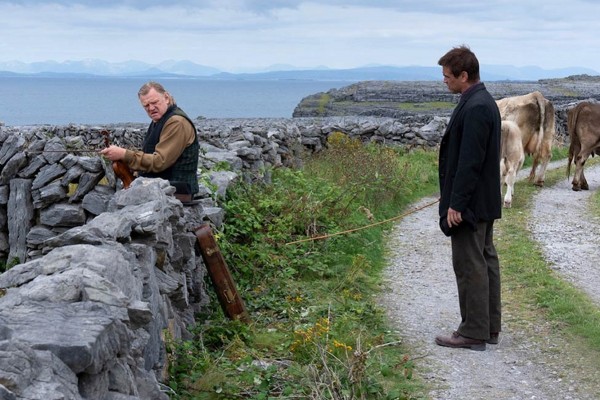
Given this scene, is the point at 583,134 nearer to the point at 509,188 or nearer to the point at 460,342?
the point at 509,188

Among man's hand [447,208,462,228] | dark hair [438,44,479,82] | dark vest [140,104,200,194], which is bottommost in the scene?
man's hand [447,208,462,228]

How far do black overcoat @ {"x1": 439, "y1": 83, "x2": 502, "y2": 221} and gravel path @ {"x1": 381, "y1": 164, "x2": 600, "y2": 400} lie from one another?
4.10 ft

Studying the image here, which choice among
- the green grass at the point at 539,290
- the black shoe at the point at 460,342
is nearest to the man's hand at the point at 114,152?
the black shoe at the point at 460,342

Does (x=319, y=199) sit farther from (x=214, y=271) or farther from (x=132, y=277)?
(x=132, y=277)

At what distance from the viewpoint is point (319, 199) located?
43.1 ft

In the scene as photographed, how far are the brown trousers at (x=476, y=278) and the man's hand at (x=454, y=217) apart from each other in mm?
115

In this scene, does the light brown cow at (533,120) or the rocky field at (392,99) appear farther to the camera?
the rocky field at (392,99)

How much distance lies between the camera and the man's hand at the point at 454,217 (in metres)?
→ 7.46

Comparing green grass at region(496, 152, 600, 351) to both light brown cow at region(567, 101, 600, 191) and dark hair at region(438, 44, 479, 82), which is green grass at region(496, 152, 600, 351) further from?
light brown cow at region(567, 101, 600, 191)

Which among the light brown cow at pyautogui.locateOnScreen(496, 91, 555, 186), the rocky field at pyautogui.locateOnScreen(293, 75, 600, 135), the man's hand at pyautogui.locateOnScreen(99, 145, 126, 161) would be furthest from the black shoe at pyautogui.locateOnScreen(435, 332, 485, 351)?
→ the rocky field at pyautogui.locateOnScreen(293, 75, 600, 135)

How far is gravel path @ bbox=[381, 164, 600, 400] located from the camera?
270 inches

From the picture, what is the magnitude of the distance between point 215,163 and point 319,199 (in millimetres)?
1615

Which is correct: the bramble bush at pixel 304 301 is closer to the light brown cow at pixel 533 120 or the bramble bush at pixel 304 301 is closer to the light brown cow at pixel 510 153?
the light brown cow at pixel 510 153

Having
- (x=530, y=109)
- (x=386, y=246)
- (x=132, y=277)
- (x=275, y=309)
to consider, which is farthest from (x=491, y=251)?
(x=530, y=109)
